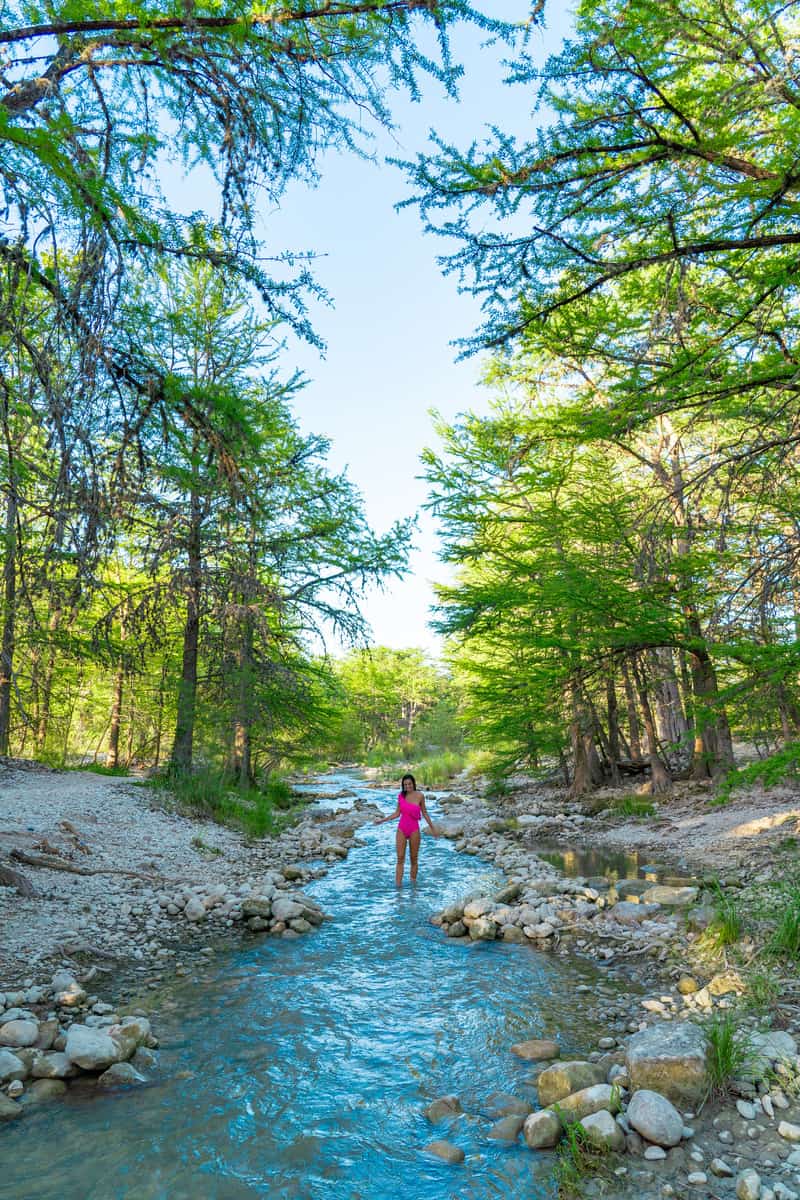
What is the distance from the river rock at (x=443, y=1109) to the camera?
3.81 metres

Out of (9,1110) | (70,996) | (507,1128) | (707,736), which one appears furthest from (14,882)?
(707,736)

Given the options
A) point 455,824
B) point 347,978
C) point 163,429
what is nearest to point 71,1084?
point 347,978

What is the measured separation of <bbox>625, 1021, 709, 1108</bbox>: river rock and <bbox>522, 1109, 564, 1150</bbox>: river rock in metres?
0.52

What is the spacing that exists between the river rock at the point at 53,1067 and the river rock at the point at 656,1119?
322 cm

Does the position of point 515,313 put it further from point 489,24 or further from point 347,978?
point 347,978

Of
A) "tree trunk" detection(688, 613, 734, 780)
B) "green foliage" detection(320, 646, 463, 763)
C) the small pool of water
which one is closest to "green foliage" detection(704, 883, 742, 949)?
the small pool of water

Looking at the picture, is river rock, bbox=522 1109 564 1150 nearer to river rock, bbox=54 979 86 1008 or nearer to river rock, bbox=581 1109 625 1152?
river rock, bbox=581 1109 625 1152

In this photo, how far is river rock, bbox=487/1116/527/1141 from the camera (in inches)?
140

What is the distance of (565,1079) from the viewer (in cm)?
381

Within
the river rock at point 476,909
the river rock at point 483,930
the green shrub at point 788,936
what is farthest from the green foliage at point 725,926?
the river rock at point 476,909

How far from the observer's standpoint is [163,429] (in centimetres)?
462

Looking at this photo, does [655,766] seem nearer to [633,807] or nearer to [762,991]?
[633,807]

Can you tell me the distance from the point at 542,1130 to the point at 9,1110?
287 centimetres

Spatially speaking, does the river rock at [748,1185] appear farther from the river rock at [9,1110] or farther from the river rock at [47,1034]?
the river rock at [47,1034]
